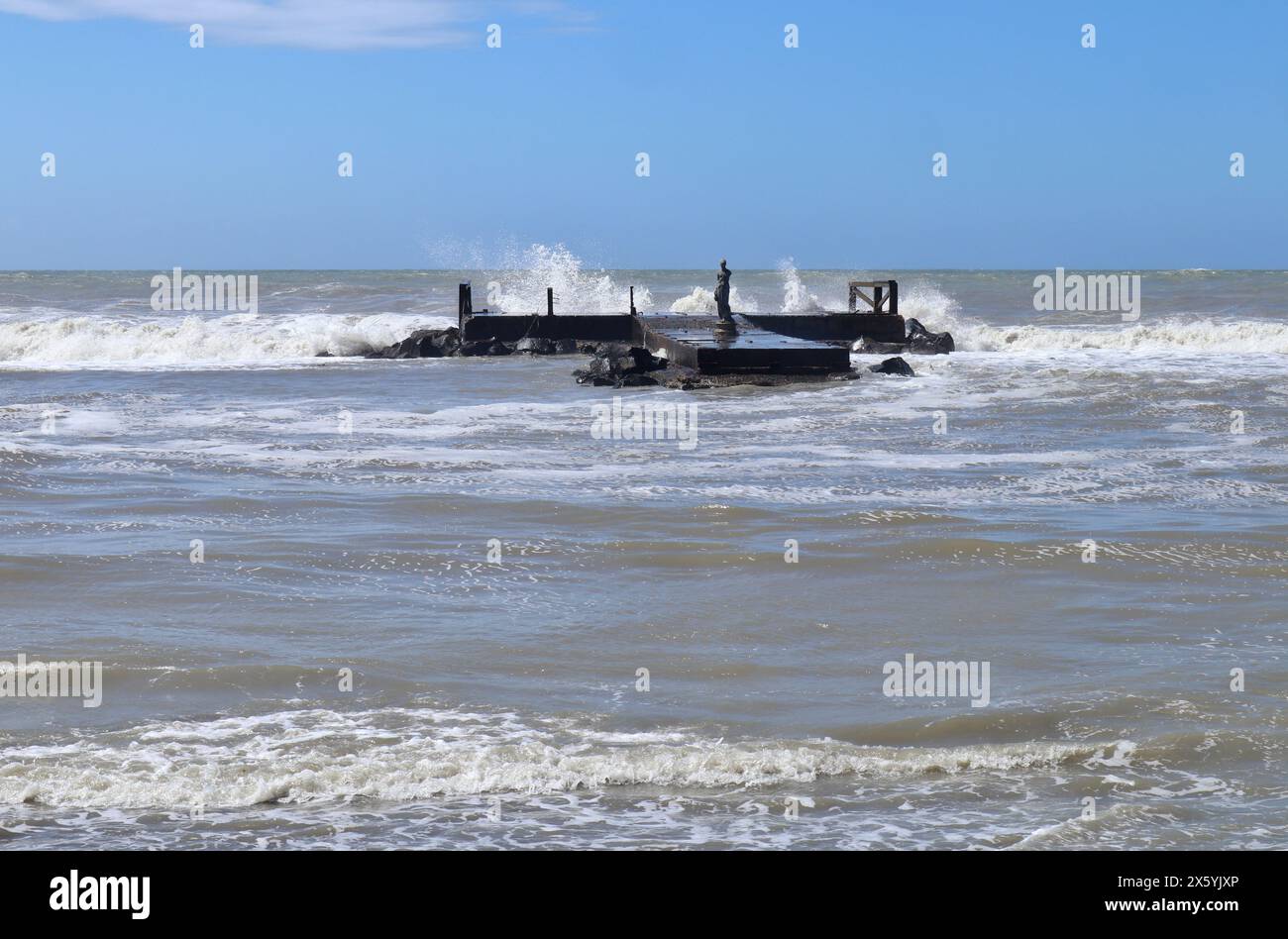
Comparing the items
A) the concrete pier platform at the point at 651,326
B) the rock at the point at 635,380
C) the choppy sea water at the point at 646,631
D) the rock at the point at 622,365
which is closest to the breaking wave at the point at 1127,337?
the concrete pier platform at the point at 651,326

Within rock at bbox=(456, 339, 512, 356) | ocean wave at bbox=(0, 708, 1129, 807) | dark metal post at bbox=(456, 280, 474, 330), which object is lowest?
ocean wave at bbox=(0, 708, 1129, 807)

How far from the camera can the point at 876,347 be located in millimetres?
33094

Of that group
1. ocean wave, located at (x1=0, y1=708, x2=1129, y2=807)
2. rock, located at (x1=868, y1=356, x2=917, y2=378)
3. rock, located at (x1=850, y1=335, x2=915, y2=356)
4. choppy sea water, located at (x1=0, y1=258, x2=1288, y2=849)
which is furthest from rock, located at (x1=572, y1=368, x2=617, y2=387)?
ocean wave, located at (x1=0, y1=708, x2=1129, y2=807)

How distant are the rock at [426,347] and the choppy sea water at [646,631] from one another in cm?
1435

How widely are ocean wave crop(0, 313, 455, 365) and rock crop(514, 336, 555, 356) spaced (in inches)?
167

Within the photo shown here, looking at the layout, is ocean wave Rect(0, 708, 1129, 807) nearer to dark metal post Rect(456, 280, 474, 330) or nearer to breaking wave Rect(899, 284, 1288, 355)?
dark metal post Rect(456, 280, 474, 330)

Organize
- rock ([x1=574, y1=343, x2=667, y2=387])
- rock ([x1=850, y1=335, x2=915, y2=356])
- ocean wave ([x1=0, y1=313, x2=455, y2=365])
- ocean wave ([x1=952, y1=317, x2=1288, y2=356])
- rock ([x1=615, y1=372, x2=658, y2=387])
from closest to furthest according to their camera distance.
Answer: rock ([x1=615, y1=372, x2=658, y2=387])
rock ([x1=574, y1=343, x2=667, y2=387])
rock ([x1=850, y1=335, x2=915, y2=356])
ocean wave ([x1=0, y1=313, x2=455, y2=365])
ocean wave ([x1=952, y1=317, x2=1288, y2=356])

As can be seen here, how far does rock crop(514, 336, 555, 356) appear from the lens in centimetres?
3183

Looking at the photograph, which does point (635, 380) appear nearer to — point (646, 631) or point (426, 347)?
Result: point (426, 347)

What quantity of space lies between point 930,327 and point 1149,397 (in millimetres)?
18212

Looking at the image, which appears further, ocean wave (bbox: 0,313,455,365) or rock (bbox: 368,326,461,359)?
ocean wave (bbox: 0,313,455,365)

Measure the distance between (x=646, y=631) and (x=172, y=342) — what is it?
1208 inches

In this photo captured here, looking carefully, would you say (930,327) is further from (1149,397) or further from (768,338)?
(1149,397)
